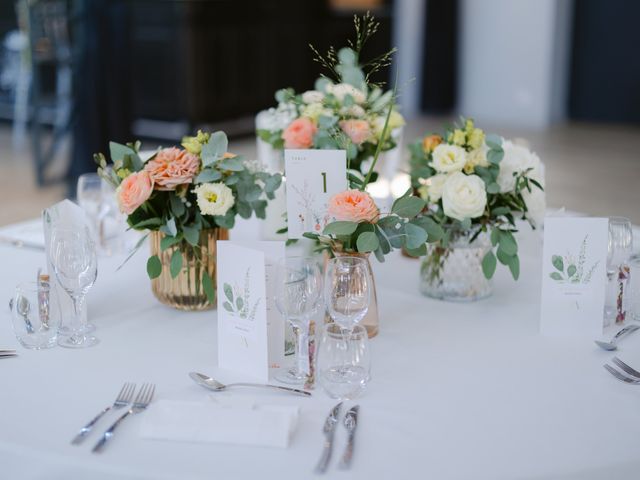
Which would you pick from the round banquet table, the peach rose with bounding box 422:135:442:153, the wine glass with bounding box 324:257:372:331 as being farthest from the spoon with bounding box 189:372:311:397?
the peach rose with bounding box 422:135:442:153

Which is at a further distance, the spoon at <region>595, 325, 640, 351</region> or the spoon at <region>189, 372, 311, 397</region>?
the spoon at <region>595, 325, 640, 351</region>

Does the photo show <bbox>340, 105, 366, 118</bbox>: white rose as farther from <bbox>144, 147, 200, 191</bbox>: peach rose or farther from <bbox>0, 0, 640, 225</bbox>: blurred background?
<bbox>0, 0, 640, 225</bbox>: blurred background

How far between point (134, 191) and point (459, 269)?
67 cm

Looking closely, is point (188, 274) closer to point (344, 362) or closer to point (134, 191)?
point (134, 191)

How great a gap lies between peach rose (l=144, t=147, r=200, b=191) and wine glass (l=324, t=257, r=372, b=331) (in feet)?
1.17

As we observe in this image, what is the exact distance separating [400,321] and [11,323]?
2.40 feet

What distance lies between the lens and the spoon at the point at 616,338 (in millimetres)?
1635

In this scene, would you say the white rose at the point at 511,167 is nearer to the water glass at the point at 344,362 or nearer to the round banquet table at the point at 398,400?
the round banquet table at the point at 398,400

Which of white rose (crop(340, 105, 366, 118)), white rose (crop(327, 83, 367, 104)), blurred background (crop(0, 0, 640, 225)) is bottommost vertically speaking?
blurred background (crop(0, 0, 640, 225))

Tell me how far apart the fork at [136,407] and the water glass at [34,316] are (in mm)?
276

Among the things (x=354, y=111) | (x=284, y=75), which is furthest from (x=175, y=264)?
(x=284, y=75)

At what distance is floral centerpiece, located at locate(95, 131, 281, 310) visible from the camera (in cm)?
168

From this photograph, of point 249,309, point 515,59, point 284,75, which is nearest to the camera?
point 249,309

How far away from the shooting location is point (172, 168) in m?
1.69
